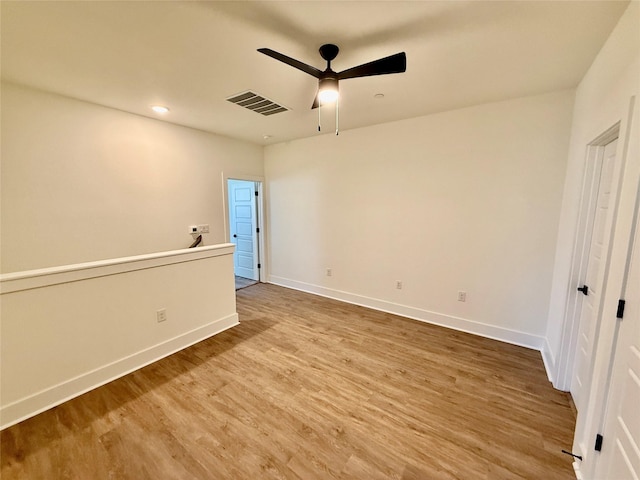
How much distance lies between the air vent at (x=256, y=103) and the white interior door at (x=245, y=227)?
219 centimetres

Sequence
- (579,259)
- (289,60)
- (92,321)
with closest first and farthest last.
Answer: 1. (289,60)
2. (579,259)
3. (92,321)

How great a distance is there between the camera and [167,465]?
154 cm

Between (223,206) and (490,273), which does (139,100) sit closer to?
(223,206)

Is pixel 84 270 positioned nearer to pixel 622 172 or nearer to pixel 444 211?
pixel 622 172

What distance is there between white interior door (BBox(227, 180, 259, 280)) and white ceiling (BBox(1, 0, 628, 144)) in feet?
8.30

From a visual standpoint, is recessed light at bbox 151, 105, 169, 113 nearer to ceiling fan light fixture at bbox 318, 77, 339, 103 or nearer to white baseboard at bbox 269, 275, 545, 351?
ceiling fan light fixture at bbox 318, 77, 339, 103

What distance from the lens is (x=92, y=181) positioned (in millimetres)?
2906

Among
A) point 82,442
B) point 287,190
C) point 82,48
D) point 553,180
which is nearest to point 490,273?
point 553,180

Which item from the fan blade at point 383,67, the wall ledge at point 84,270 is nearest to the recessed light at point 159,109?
the wall ledge at point 84,270

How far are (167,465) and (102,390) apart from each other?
110cm

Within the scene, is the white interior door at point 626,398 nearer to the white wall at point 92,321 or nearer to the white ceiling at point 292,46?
the white ceiling at point 292,46

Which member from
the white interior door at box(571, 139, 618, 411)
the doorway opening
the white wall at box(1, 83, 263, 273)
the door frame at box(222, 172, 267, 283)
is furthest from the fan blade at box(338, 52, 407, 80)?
the doorway opening

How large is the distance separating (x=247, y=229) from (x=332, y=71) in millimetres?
4045

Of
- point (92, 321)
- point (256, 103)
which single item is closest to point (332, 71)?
point (256, 103)
